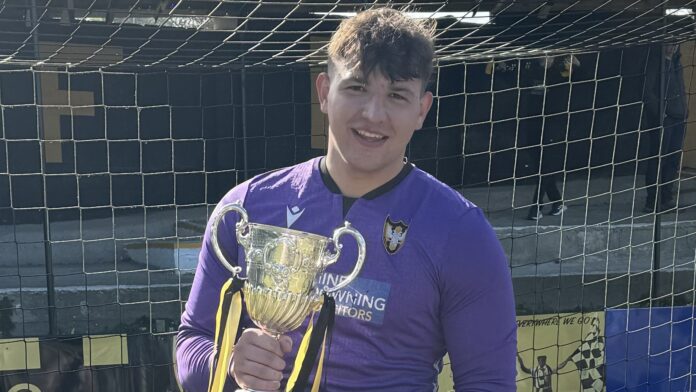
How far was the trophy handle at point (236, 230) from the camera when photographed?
5.83 feet

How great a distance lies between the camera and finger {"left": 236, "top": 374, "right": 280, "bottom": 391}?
1.68m

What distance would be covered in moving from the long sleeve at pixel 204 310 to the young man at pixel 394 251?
0.44 ft

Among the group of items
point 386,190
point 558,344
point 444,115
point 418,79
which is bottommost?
point 558,344

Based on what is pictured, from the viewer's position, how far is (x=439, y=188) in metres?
1.87

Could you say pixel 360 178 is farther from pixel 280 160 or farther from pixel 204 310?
pixel 280 160

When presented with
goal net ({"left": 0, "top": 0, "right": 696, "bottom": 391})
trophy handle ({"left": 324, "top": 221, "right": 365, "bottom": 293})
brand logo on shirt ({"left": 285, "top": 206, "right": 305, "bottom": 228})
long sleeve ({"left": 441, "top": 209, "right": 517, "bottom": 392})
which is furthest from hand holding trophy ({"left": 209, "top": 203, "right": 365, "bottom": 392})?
goal net ({"left": 0, "top": 0, "right": 696, "bottom": 391})

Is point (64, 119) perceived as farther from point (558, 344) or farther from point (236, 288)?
point (236, 288)

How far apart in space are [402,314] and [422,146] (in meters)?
4.38

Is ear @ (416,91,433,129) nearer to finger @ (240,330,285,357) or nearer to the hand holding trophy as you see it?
the hand holding trophy

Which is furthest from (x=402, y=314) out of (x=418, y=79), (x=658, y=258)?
(x=658, y=258)

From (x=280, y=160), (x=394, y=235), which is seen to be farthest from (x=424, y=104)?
(x=280, y=160)

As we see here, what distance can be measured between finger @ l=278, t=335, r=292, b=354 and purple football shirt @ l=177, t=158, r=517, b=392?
0.12m

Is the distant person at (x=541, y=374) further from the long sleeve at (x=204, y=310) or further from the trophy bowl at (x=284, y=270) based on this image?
the trophy bowl at (x=284, y=270)

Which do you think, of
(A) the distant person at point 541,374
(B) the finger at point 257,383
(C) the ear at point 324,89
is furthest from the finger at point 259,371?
(A) the distant person at point 541,374
